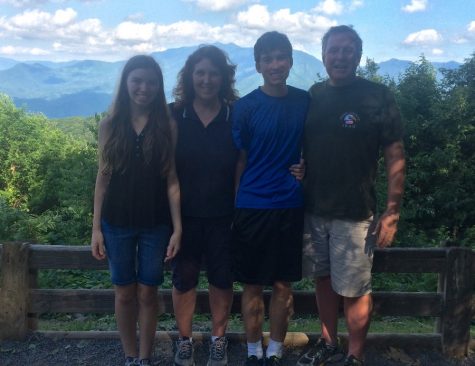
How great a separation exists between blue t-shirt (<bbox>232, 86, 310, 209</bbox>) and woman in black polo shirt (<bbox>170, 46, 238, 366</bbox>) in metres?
0.12

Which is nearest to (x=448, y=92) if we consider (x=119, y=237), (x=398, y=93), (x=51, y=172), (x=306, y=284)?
(x=398, y=93)

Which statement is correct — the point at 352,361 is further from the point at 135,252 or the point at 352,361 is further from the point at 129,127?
the point at 129,127

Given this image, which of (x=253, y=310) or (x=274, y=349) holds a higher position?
(x=253, y=310)

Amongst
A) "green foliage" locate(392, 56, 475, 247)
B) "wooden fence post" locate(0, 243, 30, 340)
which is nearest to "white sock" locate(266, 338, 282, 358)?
"wooden fence post" locate(0, 243, 30, 340)

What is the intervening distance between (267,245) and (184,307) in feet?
2.65

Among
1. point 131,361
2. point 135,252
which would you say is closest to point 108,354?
point 131,361

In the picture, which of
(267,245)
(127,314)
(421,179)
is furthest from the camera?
(421,179)

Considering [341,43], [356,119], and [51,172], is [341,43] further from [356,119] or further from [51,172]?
[51,172]

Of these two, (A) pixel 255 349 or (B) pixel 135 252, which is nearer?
(B) pixel 135 252

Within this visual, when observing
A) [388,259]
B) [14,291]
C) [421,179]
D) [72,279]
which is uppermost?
[388,259]

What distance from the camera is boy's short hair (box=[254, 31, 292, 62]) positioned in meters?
3.28

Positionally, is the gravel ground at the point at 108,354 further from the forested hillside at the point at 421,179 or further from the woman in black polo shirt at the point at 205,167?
the forested hillside at the point at 421,179

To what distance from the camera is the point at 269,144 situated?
330 centimetres

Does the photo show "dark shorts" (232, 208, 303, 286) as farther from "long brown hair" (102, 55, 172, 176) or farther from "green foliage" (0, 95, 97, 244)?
"green foliage" (0, 95, 97, 244)
